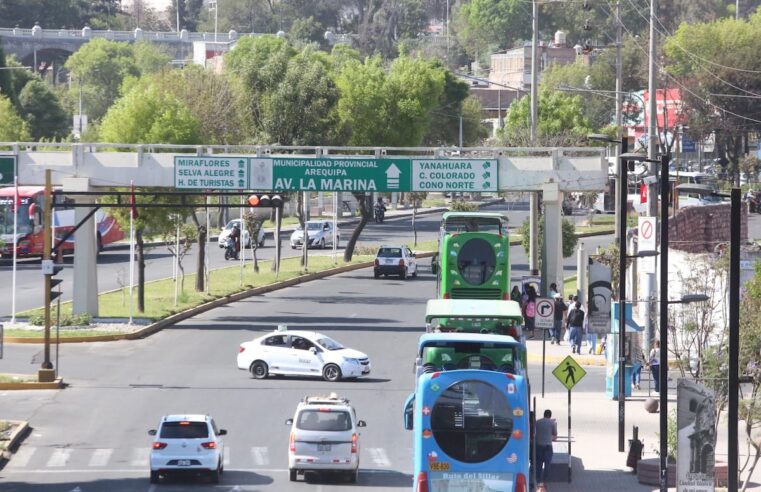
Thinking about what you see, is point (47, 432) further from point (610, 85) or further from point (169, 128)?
point (610, 85)

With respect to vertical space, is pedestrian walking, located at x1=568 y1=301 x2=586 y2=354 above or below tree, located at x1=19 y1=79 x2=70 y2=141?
below

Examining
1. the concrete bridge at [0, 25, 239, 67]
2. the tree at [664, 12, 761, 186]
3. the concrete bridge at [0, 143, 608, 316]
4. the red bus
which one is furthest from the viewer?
the concrete bridge at [0, 25, 239, 67]

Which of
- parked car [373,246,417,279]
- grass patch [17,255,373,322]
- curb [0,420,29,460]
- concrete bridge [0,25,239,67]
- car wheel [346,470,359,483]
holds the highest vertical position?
concrete bridge [0,25,239,67]

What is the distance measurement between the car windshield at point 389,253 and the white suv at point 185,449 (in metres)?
38.6

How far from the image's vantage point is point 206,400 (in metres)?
34.7

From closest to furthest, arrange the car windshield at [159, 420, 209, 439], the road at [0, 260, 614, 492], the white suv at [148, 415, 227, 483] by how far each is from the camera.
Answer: the white suv at [148, 415, 227, 483], the car windshield at [159, 420, 209, 439], the road at [0, 260, 614, 492]

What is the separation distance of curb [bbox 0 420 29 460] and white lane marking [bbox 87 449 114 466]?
1777mm

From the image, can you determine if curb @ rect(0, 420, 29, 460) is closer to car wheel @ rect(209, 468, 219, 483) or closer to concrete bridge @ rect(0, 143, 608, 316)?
car wheel @ rect(209, 468, 219, 483)

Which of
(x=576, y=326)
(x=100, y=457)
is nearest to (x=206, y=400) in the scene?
(x=100, y=457)

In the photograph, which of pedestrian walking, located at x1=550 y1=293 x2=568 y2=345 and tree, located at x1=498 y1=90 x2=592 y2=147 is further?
tree, located at x1=498 y1=90 x2=592 y2=147

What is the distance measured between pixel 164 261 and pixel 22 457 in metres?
42.0

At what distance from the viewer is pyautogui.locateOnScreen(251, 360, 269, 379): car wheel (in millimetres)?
38219

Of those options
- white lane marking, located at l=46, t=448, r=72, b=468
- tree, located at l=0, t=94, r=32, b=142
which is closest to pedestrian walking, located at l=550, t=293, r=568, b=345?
white lane marking, located at l=46, t=448, r=72, b=468

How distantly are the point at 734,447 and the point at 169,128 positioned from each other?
34.2 m
